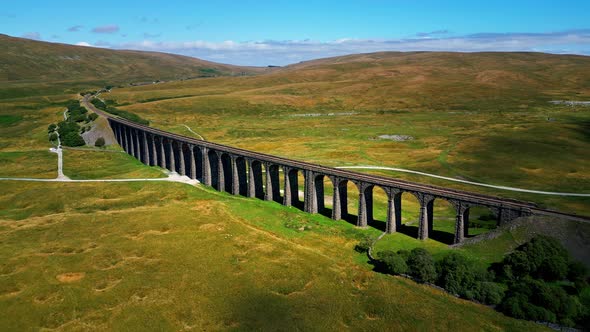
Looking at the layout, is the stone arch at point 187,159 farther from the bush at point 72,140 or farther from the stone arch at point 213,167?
the bush at point 72,140

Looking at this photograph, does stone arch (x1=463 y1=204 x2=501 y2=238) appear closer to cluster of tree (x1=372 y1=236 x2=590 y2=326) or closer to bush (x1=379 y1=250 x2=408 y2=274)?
cluster of tree (x1=372 y1=236 x2=590 y2=326)

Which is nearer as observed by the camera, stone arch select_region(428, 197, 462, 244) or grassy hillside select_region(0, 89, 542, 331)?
grassy hillside select_region(0, 89, 542, 331)

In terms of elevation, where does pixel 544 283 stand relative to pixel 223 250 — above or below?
above

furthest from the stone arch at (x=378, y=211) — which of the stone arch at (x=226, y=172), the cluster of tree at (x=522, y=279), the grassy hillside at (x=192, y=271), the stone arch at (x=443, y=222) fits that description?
the stone arch at (x=226, y=172)

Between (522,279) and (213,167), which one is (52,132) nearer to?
(213,167)

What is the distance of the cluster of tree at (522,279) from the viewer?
42625mm

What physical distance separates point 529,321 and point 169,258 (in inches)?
1795

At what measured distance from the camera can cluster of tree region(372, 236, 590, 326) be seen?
42625 millimetres

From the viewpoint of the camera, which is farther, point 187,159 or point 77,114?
point 77,114

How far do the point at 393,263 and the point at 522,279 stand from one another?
14.7m

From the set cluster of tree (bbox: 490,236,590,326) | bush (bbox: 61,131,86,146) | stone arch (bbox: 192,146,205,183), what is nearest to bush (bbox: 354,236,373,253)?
cluster of tree (bbox: 490,236,590,326)

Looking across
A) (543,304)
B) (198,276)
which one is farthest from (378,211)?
(198,276)

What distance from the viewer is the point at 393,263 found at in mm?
52969

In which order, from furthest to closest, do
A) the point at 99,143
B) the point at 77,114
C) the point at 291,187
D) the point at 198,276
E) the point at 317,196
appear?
the point at 77,114
the point at 99,143
the point at 291,187
the point at 317,196
the point at 198,276
